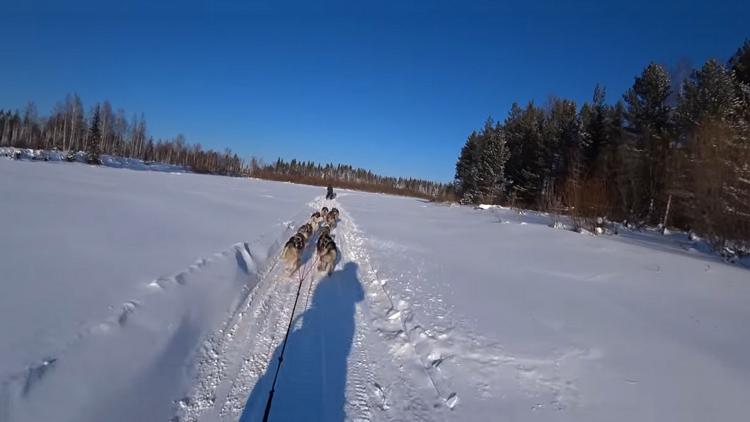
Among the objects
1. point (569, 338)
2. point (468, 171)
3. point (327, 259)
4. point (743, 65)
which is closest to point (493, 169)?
point (468, 171)

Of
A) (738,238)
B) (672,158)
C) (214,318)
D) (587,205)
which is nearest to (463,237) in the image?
(587,205)

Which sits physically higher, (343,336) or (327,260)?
(327,260)

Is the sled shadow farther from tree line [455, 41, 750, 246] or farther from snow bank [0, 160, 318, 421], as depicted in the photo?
tree line [455, 41, 750, 246]

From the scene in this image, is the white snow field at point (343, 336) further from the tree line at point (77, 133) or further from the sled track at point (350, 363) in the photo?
the tree line at point (77, 133)

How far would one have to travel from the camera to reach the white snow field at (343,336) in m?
2.97

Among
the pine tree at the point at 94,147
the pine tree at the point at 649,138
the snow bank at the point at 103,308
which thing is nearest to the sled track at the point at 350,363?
the snow bank at the point at 103,308

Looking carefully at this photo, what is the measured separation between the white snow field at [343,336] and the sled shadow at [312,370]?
2cm

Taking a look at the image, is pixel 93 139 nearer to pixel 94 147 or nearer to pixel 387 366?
pixel 94 147

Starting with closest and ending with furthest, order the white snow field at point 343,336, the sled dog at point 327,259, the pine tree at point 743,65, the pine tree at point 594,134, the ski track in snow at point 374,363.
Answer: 1. the white snow field at point 343,336
2. the ski track in snow at point 374,363
3. the sled dog at point 327,259
4. the pine tree at point 743,65
5. the pine tree at point 594,134

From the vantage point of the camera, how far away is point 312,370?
140 inches

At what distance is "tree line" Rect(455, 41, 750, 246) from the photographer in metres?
9.28

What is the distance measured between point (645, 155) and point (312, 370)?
23.0m

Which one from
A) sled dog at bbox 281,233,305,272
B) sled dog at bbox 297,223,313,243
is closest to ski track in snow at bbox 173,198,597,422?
sled dog at bbox 281,233,305,272

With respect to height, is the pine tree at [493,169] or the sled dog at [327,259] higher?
the pine tree at [493,169]
